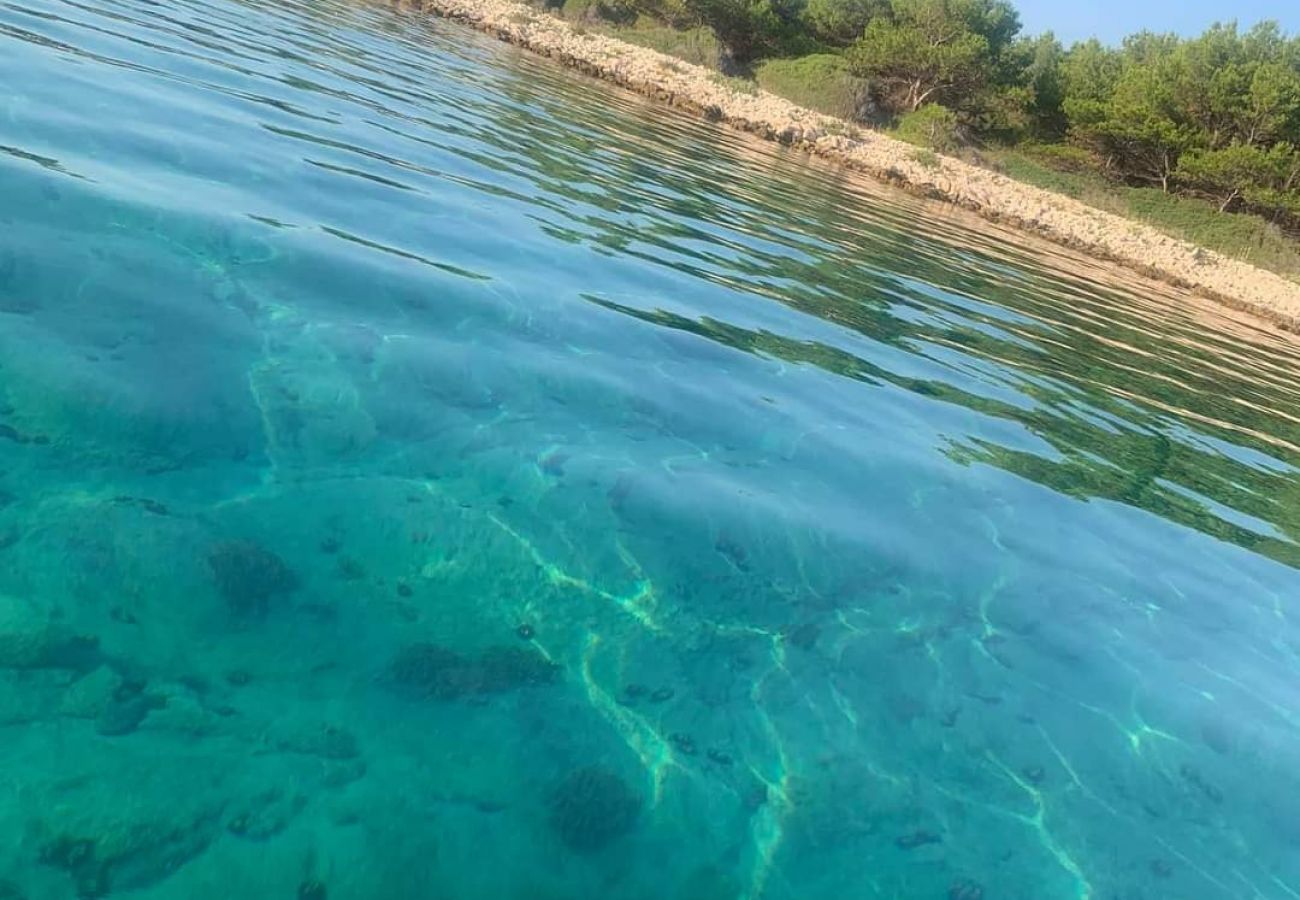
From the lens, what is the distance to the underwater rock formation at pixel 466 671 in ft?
12.8

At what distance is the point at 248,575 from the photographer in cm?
414

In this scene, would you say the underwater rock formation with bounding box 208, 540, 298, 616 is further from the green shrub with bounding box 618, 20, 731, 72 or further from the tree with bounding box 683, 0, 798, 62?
the tree with bounding box 683, 0, 798, 62

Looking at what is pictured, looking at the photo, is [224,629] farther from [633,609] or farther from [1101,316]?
[1101,316]

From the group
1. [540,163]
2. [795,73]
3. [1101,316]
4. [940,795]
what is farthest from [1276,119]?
[940,795]

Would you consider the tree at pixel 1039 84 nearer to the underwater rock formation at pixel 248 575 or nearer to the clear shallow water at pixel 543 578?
the clear shallow water at pixel 543 578

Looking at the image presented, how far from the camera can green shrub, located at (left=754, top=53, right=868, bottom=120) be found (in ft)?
147

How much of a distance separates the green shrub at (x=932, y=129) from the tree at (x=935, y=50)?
123 inches

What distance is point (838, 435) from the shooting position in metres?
7.35

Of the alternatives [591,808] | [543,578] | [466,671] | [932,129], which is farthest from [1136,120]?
[591,808]

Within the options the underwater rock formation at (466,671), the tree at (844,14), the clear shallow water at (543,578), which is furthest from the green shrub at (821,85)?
the underwater rock formation at (466,671)

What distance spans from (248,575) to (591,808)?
180 centimetres

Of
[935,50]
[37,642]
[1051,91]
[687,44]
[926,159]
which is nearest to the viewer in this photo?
[37,642]

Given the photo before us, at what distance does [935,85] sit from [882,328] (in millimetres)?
42965

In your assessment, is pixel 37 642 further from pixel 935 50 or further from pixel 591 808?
pixel 935 50
